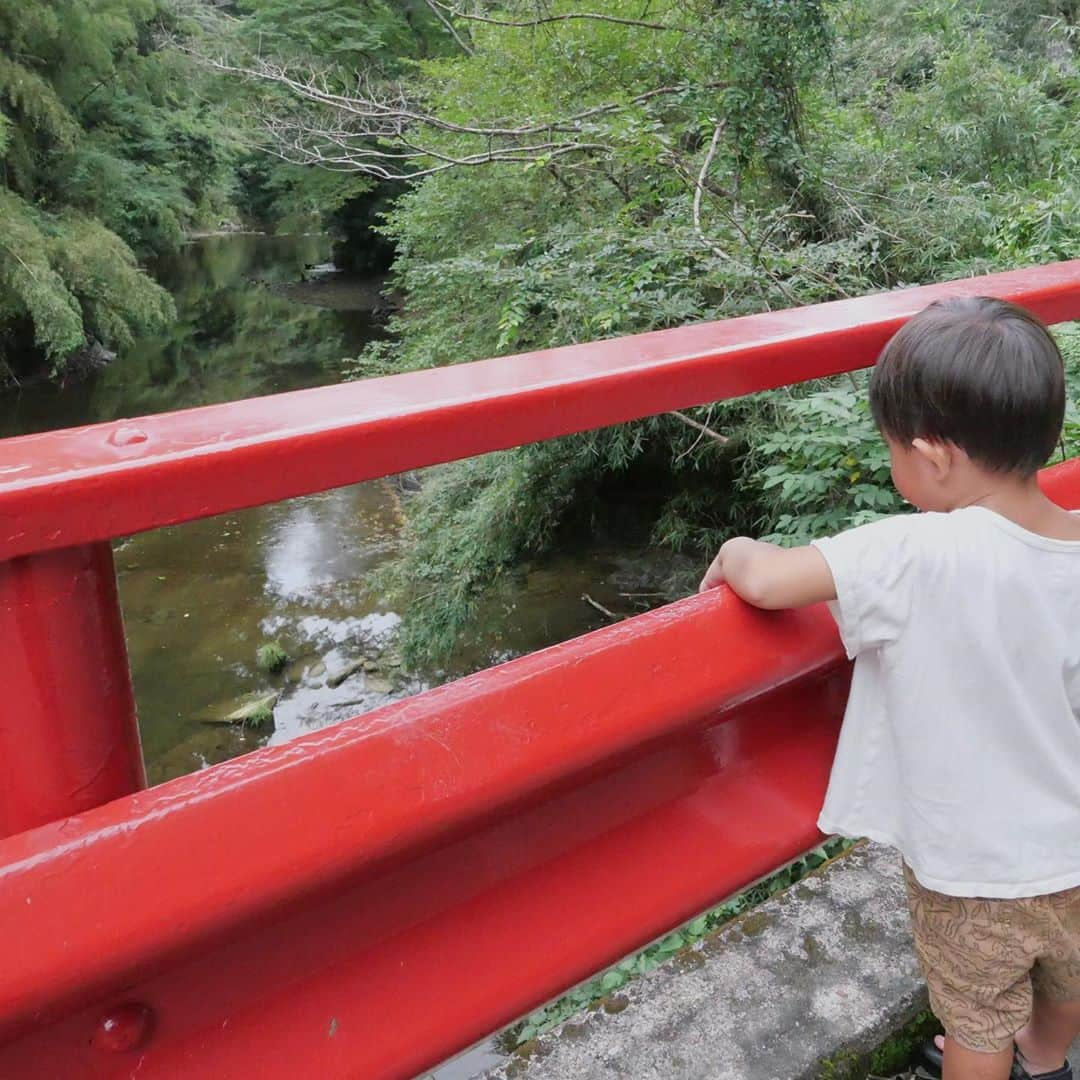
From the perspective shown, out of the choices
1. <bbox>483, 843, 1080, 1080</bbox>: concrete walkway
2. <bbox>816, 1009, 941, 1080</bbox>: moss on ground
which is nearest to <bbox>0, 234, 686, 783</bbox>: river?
<bbox>483, 843, 1080, 1080</bbox>: concrete walkway

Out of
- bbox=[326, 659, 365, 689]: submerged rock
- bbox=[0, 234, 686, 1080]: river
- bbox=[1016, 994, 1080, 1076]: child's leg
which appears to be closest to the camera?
bbox=[1016, 994, 1080, 1076]: child's leg

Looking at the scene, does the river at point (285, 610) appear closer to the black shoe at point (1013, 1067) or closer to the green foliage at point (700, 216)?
the green foliage at point (700, 216)

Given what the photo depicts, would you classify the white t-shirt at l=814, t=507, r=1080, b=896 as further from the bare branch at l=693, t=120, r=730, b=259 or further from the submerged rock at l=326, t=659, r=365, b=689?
the submerged rock at l=326, t=659, r=365, b=689

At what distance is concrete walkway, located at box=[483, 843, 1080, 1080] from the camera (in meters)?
1.48

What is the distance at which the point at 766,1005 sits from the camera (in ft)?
5.15

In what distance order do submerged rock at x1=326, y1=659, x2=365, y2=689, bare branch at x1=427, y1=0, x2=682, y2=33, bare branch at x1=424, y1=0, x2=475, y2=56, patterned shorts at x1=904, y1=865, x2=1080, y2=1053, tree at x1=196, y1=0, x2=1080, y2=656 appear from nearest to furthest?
patterned shorts at x1=904, y1=865, x2=1080, y2=1053 → tree at x1=196, y1=0, x2=1080, y2=656 → submerged rock at x1=326, y1=659, x2=365, y2=689 → bare branch at x1=427, y1=0, x2=682, y2=33 → bare branch at x1=424, y1=0, x2=475, y2=56

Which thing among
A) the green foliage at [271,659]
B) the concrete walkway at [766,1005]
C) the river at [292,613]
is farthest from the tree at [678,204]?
the concrete walkway at [766,1005]

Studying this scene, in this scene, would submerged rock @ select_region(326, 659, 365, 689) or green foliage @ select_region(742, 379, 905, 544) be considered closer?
green foliage @ select_region(742, 379, 905, 544)

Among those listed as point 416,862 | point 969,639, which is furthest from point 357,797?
point 969,639

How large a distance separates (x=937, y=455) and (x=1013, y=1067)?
3.31ft

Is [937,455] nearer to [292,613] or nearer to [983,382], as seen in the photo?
[983,382]

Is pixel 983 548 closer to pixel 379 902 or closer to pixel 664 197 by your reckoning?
pixel 379 902

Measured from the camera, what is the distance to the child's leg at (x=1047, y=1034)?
144cm

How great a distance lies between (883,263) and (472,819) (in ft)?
22.3
